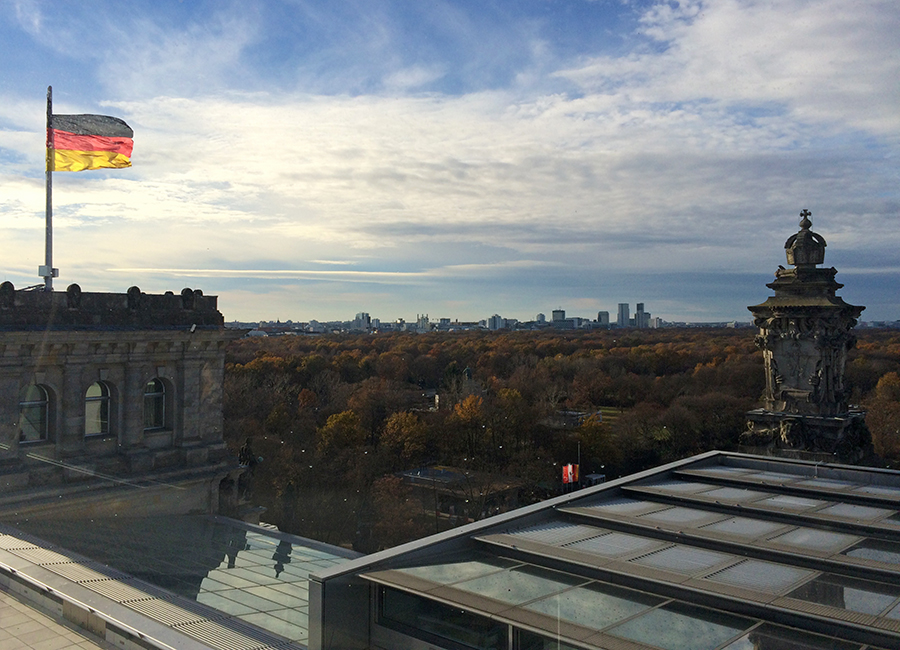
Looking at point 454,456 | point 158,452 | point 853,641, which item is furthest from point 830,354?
point 454,456

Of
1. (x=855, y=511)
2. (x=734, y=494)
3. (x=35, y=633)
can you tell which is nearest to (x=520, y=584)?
(x=734, y=494)

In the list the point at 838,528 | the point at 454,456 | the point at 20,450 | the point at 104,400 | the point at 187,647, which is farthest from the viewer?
the point at 454,456

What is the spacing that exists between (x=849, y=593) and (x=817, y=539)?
7.03 ft

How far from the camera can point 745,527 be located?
9961 mm

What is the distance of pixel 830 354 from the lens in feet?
51.6

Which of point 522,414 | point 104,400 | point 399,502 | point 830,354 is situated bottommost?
point 399,502

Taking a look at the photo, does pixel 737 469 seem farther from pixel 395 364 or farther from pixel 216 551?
pixel 395 364

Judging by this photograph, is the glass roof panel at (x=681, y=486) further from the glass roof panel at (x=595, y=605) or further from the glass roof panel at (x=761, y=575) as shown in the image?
the glass roof panel at (x=595, y=605)

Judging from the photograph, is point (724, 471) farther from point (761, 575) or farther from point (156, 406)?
point (156, 406)

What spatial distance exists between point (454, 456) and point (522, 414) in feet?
21.5

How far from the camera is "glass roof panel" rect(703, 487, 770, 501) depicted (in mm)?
11883

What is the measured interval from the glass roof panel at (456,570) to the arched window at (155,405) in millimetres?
14482

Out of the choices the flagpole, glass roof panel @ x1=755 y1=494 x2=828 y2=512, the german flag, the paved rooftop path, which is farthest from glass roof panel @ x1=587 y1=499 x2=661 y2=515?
the german flag

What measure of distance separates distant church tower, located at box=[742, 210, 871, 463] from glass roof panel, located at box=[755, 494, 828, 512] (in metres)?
4.28
